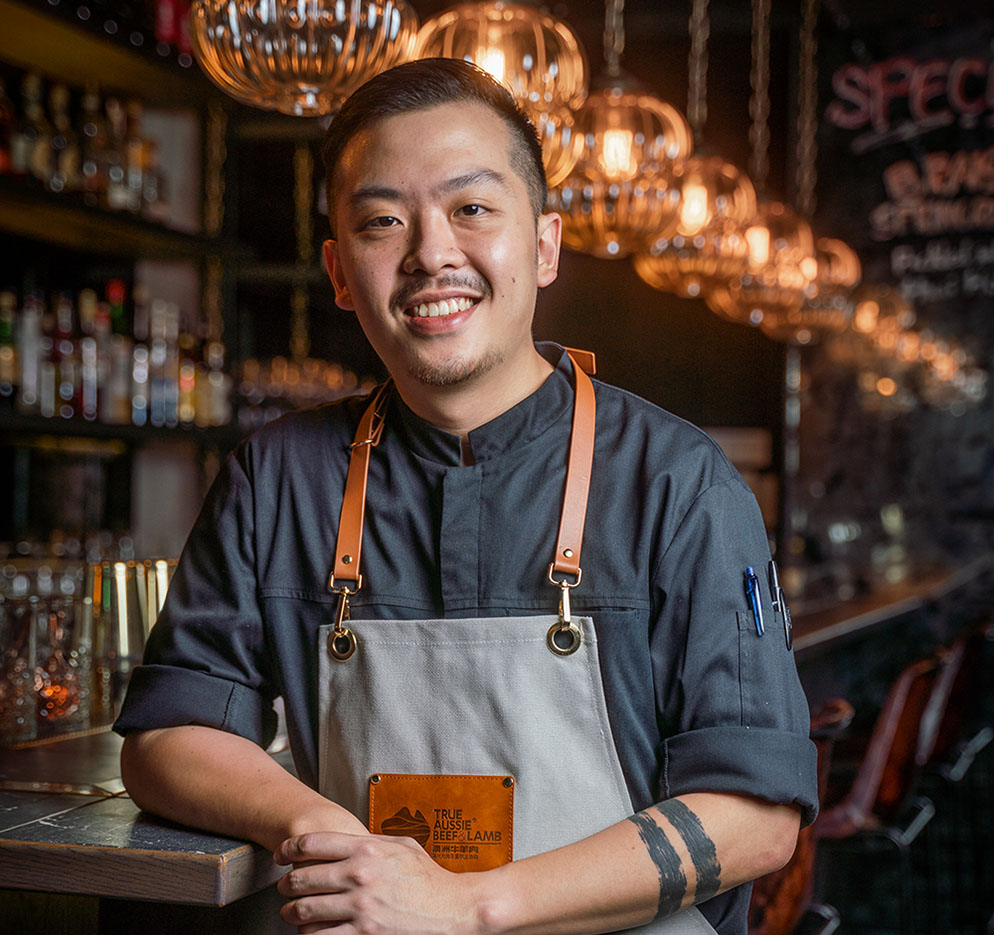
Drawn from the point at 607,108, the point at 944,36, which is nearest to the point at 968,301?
the point at 944,36

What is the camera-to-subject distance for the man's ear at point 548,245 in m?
1.45

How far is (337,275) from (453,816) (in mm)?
631

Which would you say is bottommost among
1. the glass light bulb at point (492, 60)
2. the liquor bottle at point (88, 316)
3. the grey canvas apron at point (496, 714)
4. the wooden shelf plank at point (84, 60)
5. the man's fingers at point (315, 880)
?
the man's fingers at point (315, 880)

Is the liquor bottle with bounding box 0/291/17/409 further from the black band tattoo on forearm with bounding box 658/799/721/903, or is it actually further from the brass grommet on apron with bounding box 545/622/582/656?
the black band tattoo on forearm with bounding box 658/799/721/903

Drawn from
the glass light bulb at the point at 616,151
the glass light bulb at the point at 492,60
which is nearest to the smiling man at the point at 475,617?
the glass light bulb at the point at 492,60

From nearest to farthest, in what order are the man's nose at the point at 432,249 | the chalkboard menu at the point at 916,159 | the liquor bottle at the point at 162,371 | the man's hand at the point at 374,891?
the man's hand at the point at 374,891 → the man's nose at the point at 432,249 → the liquor bottle at the point at 162,371 → the chalkboard menu at the point at 916,159

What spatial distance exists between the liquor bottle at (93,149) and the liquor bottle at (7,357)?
1.40 ft

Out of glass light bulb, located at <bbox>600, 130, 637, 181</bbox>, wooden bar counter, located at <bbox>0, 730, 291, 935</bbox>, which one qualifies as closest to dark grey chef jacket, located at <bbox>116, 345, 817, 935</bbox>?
wooden bar counter, located at <bbox>0, 730, 291, 935</bbox>

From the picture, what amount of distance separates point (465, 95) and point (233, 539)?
558 mm

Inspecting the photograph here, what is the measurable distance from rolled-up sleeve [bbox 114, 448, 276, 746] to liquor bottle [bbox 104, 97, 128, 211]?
2243mm

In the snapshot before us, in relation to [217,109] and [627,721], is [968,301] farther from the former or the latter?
[627,721]

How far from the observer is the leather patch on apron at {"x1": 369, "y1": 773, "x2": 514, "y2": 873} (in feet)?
4.02

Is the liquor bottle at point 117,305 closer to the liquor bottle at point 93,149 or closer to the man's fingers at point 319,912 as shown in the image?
the liquor bottle at point 93,149

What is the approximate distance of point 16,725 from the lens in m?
1.73
